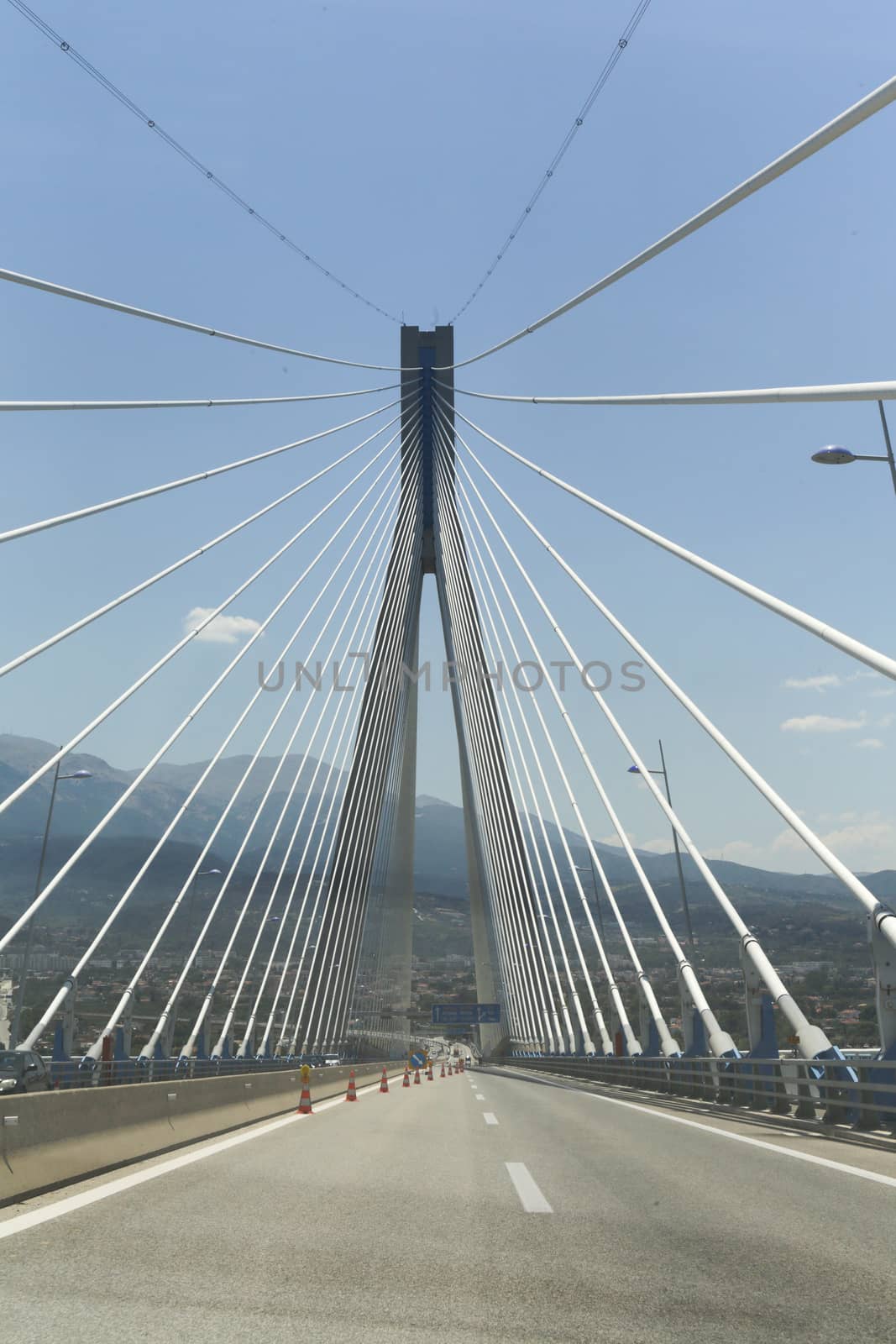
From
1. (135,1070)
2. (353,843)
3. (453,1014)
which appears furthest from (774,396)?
(453,1014)

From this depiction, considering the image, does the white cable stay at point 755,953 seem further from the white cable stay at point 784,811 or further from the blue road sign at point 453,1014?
the blue road sign at point 453,1014

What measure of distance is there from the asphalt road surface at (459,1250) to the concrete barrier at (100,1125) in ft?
0.68

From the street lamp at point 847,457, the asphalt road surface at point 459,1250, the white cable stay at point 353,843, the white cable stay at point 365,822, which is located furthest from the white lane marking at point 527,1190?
the white cable stay at point 365,822

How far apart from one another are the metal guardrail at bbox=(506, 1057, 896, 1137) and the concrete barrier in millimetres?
6689

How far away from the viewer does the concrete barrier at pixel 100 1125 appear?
7.73 m

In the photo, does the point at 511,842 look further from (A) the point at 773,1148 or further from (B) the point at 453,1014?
(B) the point at 453,1014

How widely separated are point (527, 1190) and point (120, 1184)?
8.95 ft

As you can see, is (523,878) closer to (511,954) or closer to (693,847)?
(511,954)

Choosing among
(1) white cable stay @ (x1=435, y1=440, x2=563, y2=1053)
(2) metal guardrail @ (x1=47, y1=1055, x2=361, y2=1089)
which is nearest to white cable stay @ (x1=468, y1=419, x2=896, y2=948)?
(2) metal guardrail @ (x1=47, y1=1055, x2=361, y2=1089)

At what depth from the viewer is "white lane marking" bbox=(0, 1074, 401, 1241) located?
6.77 meters

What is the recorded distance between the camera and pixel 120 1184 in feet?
27.9

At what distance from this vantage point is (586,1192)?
27.5ft

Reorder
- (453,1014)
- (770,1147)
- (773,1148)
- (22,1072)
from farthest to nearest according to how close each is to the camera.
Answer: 1. (453,1014)
2. (22,1072)
3. (770,1147)
4. (773,1148)

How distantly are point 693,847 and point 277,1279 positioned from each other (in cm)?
1310
